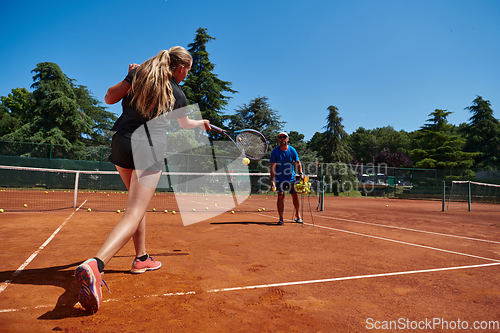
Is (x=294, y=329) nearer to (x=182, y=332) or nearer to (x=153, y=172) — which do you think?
(x=182, y=332)

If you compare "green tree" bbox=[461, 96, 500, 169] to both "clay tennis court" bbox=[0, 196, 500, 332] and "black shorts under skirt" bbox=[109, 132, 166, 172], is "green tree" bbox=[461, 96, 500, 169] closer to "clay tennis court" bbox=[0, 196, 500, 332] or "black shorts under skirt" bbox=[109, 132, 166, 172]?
"clay tennis court" bbox=[0, 196, 500, 332]

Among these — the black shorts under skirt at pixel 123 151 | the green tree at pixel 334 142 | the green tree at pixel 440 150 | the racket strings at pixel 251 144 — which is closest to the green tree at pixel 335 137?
the green tree at pixel 334 142

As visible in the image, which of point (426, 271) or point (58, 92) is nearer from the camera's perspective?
point (426, 271)

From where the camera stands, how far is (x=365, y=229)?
557 cm

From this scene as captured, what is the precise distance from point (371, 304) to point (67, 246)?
11.2 feet

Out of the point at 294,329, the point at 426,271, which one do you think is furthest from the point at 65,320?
the point at 426,271

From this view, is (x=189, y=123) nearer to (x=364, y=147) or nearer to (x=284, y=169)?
(x=284, y=169)

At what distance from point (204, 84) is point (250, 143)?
22694mm

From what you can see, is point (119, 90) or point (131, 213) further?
point (119, 90)

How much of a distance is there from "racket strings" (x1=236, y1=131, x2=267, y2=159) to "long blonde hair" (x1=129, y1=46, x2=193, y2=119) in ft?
8.52

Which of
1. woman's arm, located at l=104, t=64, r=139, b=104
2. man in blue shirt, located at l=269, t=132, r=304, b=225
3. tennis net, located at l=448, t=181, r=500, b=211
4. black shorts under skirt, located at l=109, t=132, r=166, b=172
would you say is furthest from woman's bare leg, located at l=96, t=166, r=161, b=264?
tennis net, located at l=448, t=181, r=500, b=211

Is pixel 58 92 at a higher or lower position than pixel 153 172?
higher

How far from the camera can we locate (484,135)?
3281 cm

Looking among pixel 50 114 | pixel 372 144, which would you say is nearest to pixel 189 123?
pixel 50 114
